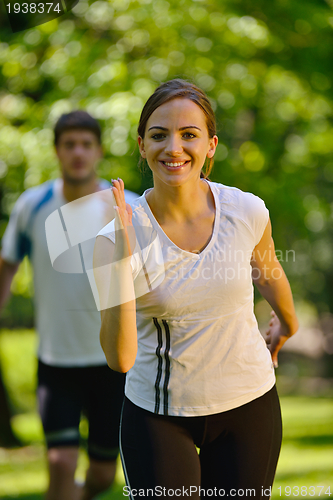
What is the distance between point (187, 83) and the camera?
2.22 metres

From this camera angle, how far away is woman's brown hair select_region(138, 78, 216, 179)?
2117 mm

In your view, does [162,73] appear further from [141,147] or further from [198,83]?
[141,147]

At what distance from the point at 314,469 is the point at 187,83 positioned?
4.90m

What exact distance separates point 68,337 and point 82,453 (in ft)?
15.6

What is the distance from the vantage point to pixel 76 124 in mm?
3420

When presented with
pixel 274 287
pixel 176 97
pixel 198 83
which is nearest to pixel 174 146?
pixel 176 97

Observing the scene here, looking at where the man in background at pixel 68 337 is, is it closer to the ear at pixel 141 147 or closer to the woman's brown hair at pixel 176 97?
the ear at pixel 141 147

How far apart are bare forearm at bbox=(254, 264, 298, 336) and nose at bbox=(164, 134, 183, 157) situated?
0.63 meters

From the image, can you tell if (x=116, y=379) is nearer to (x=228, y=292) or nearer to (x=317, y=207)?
(x=228, y=292)

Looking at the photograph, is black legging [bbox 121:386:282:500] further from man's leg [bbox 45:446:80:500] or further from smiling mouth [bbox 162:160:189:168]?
man's leg [bbox 45:446:80:500]

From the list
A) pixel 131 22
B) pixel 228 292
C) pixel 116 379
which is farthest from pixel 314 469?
pixel 131 22

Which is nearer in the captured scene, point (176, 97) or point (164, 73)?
point (176, 97)

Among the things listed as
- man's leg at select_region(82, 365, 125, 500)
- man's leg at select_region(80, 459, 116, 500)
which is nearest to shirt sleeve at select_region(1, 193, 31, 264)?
man's leg at select_region(82, 365, 125, 500)

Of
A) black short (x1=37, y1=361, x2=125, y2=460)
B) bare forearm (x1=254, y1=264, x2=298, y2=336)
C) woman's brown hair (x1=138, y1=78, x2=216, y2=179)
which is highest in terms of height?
woman's brown hair (x1=138, y1=78, x2=216, y2=179)
